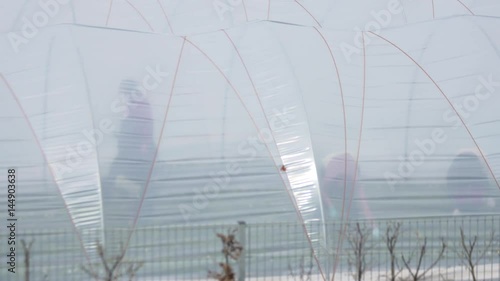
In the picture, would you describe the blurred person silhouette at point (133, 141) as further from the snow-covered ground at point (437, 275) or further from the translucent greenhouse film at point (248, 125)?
the snow-covered ground at point (437, 275)

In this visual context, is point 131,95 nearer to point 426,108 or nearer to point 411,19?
point 426,108

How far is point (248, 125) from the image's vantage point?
65.1 ft

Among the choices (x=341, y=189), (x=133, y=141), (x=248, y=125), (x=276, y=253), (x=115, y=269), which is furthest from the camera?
(x=248, y=125)

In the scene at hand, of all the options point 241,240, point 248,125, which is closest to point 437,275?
point 241,240

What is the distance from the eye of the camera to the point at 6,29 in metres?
22.4

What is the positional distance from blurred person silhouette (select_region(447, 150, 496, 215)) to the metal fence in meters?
0.73

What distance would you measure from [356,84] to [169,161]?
4.94 m

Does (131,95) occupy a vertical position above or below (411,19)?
below

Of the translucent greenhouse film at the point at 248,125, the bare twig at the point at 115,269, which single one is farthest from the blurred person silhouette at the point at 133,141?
the bare twig at the point at 115,269

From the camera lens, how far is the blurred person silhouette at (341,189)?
19.1m

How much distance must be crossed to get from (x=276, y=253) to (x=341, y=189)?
2302 mm

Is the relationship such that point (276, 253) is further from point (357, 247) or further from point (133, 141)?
point (133, 141)

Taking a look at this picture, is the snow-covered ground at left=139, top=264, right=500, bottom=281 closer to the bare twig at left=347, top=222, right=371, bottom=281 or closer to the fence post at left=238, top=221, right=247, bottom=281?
the bare twig at left=347, top=222, right=371, bottom=281

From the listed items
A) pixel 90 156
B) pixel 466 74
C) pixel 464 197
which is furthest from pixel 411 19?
pixel 90 156
